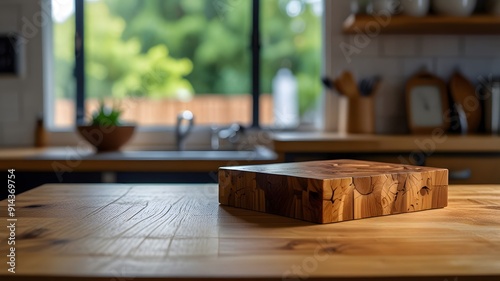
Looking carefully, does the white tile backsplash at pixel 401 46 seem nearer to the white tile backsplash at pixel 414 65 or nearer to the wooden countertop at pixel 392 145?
the white tile backsplash at pixel 414 65

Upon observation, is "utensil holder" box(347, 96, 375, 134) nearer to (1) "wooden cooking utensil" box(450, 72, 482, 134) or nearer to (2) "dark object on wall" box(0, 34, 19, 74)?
(1) "wooden cooking utensil" box(450, 72, 482, 134)

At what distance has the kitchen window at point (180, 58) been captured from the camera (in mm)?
3182

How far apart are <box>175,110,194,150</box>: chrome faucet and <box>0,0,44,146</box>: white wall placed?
740mm

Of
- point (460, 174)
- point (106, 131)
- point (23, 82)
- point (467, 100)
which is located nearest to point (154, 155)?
point (106, 131)

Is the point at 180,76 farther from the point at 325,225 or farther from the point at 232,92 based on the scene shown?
the point at 325,225

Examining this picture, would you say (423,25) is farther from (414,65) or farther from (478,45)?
(478,45)

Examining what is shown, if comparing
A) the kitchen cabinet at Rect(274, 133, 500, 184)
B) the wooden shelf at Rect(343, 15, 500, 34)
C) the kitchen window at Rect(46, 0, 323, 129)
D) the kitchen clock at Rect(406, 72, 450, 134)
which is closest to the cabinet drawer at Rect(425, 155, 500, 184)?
the kitchen cabinet at Rect(274, 133, 500, 184)

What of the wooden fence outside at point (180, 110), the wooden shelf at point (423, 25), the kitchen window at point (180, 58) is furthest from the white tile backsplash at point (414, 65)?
the wooden fence outside at point (180, 110)

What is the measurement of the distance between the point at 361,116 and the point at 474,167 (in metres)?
0.65

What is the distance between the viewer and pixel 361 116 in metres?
2.90

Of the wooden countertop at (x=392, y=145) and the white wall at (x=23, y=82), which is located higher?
the white wall at (x=23, y=82)

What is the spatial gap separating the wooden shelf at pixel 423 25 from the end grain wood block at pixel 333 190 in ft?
5.97

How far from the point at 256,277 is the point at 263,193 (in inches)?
14.7

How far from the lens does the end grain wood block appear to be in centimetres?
85
